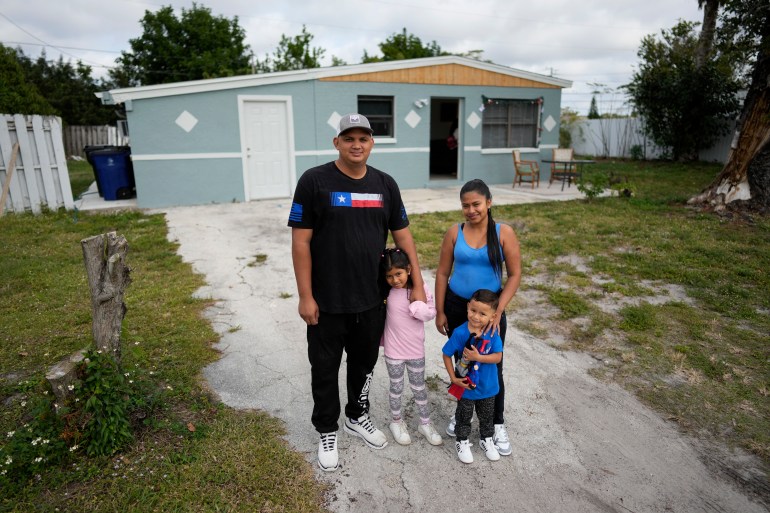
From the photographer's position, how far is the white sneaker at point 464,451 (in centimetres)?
259

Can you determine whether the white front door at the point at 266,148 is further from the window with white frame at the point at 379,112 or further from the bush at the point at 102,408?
the bush at the point at 102,408

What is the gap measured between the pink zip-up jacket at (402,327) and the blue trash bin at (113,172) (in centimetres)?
1037

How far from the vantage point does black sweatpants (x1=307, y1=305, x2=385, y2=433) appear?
2503mm

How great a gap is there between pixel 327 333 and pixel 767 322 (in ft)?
13.3

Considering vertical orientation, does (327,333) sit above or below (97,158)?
below

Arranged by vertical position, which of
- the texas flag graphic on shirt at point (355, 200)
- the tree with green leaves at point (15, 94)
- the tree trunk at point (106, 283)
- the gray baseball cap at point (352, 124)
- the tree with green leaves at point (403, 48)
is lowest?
the tree trunk at point (106, 283)

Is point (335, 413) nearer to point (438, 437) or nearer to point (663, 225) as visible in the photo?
point (438, 437)

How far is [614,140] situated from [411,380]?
2173 cm

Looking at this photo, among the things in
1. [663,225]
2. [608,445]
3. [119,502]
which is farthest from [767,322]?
[119,502]

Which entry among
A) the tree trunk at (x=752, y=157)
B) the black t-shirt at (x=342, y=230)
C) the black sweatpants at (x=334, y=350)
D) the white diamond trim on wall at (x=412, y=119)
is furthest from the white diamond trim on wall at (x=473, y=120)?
the black sweatpants at (x=334, y=350)

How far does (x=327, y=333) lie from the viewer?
98.3 inches

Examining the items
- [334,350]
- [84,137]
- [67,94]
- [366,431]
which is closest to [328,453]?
[366,431]

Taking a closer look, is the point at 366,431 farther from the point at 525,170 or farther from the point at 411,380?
the point at 525,170

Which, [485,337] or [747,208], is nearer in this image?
[485,337]
